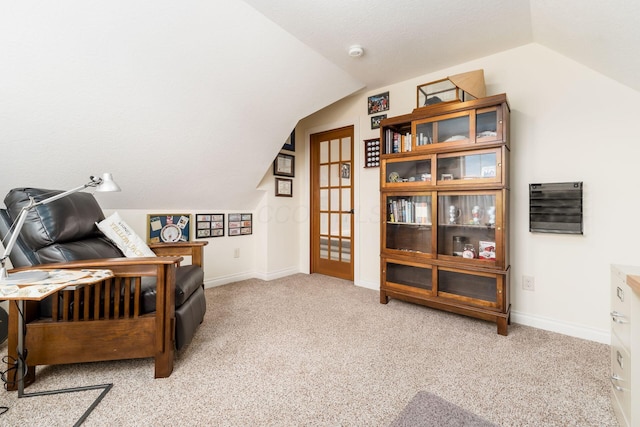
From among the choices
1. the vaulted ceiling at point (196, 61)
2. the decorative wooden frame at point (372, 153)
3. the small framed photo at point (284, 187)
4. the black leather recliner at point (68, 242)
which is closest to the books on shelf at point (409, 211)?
the decorative wooden frame at point (372, 153)

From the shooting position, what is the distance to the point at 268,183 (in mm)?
3566

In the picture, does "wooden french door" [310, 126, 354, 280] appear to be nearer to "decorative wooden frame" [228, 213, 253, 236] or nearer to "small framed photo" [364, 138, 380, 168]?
"small framed photo" [364, 138, 380, 168]

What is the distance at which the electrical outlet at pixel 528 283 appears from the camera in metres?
2.29

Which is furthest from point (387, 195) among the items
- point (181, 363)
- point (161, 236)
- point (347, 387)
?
point (161, 236)

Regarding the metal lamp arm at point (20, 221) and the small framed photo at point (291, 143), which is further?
the small framed photo at point (291, 143)

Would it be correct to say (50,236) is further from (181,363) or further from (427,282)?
(427,282)

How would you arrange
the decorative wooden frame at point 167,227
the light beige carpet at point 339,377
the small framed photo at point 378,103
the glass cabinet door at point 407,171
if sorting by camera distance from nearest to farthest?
the light beige carpet at point 339,377, the glass cabinet door at point 407,171, the decorative wooden frame at point 167,227, the small framed photo at point 378,103

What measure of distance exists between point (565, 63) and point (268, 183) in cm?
295

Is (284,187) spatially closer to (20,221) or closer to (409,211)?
(409,211)

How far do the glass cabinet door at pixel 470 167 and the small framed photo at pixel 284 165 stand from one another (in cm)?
196

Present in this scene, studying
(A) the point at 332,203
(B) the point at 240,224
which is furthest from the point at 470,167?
(B) the point at 240,224

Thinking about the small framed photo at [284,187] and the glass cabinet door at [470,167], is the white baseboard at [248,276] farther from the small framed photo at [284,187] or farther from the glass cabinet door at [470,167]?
the glass cabinet door at [470,167]

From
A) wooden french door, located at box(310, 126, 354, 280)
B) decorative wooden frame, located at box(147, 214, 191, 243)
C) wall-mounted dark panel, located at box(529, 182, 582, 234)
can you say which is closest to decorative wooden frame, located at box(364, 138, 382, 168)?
wooden french door, located at box(310, 126, 354, 280)

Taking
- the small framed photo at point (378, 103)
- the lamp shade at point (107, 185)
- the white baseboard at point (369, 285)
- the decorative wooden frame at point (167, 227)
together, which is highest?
the small framed photo at point (378, 103)
